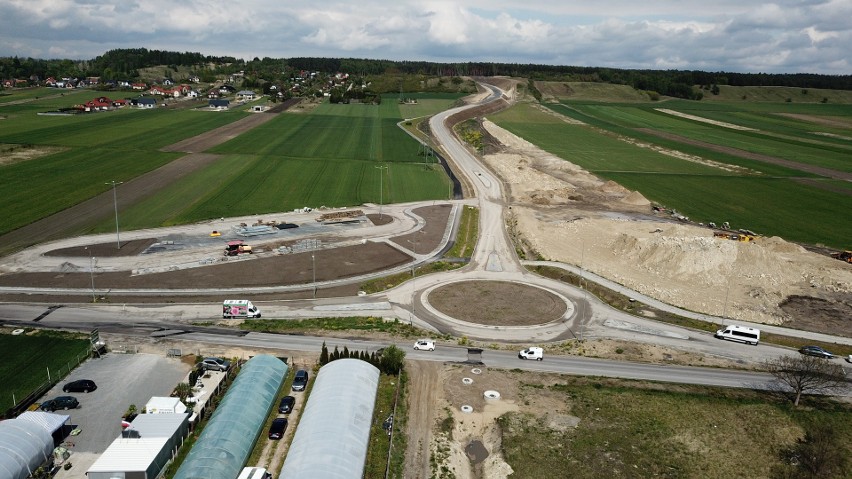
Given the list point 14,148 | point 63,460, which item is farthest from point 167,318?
point 14,148

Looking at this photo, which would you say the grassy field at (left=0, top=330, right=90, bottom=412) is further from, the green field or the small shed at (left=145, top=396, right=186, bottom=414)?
the green field

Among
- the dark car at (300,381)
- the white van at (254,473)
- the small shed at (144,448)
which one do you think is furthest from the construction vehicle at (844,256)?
the small shed at (144,448)

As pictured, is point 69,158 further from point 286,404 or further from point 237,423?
point 237,423

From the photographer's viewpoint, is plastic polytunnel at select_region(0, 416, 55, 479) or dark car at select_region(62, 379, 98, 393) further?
dark car at select_region(62, 379, 98, 393)

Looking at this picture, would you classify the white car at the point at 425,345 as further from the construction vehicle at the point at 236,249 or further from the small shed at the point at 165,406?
the construction vehicle at the point at 236,249

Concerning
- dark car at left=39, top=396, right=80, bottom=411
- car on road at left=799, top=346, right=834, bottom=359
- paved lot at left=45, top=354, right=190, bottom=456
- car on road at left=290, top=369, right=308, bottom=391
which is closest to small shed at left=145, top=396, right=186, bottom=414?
paved lot at left=45, top=354, right=190, bottom=456

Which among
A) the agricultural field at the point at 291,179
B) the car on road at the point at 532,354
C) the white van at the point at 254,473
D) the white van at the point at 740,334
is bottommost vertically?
the white van at the point at 254,473

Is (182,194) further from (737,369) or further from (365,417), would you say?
(737,369)
